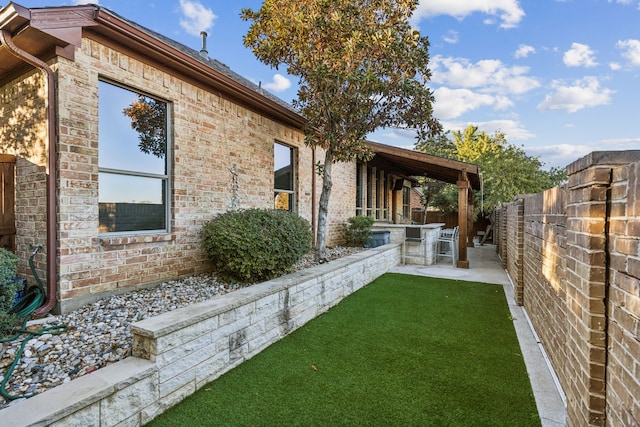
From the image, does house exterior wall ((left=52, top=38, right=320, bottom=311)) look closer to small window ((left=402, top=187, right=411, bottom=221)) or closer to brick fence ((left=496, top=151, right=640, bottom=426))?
brick fence ((left=496, top=151, right=640, bottom=426))

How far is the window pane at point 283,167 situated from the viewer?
7121mm

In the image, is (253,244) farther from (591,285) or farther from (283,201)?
(591,285)

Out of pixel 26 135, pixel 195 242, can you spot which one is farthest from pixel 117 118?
pixel 195 242

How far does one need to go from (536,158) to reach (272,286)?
70.6ft

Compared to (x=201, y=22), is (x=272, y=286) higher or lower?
lower

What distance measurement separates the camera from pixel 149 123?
14.4ft

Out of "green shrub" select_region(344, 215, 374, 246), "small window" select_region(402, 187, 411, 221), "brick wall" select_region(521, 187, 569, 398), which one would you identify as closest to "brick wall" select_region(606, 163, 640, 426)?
"brick wall" select_region(521, 187, 569, 398)

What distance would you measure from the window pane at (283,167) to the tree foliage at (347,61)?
1183 millimetres

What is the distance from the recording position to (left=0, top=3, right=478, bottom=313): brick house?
3.31 metres

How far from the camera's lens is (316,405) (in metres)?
2.53

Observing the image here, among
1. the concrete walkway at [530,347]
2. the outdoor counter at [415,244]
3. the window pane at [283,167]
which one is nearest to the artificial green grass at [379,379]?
the concrete walkway at [530,347]

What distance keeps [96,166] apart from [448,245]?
947cm

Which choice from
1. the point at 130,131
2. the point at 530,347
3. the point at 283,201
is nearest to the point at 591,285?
the point at 530,347

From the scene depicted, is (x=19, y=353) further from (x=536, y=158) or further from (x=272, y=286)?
(x=536, y=158)
